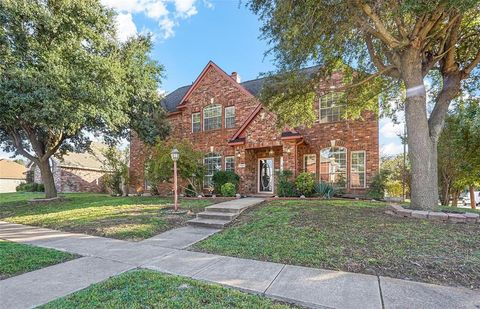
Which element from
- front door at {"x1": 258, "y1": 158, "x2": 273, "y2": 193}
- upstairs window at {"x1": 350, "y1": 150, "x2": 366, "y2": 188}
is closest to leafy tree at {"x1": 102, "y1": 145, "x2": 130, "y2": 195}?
front door at {"x1": 258, "y1": 158, "x2": 273, "y2": 193}

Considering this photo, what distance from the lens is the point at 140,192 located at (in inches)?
763

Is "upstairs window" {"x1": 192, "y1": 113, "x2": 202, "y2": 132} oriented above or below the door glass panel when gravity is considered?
above

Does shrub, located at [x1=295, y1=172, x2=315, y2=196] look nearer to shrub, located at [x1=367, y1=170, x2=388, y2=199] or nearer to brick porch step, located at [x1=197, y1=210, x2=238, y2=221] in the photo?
shrub, located at [x1=367, y1=170, x2=388, y2=199]

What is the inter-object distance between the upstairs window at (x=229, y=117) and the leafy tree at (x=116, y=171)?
315 inches

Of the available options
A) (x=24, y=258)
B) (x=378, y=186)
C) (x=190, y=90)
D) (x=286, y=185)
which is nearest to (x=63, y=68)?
A: (x=190, y=90)

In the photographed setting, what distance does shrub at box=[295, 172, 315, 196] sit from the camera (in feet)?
39.6

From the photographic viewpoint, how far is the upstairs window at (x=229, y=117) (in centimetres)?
1582

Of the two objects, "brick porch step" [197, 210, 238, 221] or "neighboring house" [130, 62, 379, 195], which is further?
"neighboring house" [130, 62, 379, 195]

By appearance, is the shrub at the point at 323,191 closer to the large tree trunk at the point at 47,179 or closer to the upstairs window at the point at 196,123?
the upstairs window at the point at 196,123

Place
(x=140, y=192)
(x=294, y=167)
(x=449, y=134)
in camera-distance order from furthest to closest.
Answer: (x=140, y=192) < (x=294, y=167) < (x=449, y=134)

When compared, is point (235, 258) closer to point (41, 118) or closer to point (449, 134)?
point (41, 118)

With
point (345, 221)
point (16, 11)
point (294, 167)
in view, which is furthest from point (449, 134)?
point (16, 11)

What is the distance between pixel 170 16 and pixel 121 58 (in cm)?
349

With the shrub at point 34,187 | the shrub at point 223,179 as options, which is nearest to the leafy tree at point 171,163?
the shrub at point 223,179
